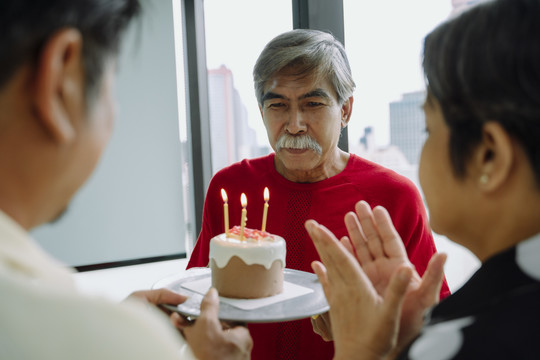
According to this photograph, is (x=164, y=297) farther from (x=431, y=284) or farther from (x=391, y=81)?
(x=391, y=81)

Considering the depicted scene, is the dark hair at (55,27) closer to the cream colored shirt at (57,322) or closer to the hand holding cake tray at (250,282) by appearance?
the cream colored shirt at (57,322)

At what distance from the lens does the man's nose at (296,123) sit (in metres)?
1.63

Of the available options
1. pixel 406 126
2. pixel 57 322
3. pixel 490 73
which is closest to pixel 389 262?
pixel 490 73

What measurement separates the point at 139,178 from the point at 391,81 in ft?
7.01

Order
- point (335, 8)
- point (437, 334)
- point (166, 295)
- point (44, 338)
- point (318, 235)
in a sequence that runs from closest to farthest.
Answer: point (44, 338) < point (437, 334) < point (318, 235) < point (166, 295) < point (335, 8)

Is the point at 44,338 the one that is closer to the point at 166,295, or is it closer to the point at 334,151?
the point at 166,295

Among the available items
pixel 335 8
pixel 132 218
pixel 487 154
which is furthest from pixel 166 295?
pixel 132 218

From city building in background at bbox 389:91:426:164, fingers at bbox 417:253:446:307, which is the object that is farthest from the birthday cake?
city building in background at bbox 389:91:426:164

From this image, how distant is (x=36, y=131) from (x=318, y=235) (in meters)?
0.59

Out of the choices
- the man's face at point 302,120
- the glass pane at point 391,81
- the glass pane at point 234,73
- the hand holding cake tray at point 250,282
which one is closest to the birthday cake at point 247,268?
the hand holding cake tray at point 250,282

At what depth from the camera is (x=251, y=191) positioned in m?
1.76

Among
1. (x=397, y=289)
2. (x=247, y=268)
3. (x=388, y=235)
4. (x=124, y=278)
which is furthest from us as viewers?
(x=124, y=278)

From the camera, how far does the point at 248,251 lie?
47.1 inches

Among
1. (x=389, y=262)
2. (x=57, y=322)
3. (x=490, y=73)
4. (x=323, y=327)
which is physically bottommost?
(x=323, y=327)
